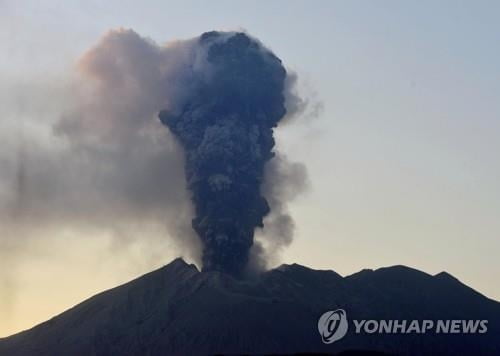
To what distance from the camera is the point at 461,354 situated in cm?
19988

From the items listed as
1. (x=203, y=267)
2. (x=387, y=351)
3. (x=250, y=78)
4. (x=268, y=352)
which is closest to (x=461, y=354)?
(x=387, y=351)

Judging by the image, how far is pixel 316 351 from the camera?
19650 cm

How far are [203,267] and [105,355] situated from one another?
21.9 m

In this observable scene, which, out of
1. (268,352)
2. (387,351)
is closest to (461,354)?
(387,351)

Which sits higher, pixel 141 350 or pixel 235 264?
pixel 235 264

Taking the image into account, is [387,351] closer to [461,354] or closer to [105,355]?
[461,354]

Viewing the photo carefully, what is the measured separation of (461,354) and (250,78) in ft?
190

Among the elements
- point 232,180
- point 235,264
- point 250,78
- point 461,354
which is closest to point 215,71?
point 250,78

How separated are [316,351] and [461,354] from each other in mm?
24632

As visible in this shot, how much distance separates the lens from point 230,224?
18850 centimetres

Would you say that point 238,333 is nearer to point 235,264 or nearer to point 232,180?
point 235,264

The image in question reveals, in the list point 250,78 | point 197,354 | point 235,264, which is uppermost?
point 250,78

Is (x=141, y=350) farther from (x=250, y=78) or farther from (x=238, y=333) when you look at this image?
(x=250, y=78)

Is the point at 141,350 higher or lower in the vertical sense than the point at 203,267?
lower
